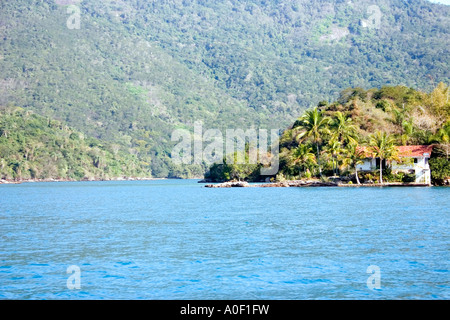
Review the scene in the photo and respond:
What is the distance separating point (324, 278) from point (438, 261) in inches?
183

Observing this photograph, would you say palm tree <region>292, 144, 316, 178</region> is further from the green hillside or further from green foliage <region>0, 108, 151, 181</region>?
green foliage <region>0, 108, 151, 181</region>

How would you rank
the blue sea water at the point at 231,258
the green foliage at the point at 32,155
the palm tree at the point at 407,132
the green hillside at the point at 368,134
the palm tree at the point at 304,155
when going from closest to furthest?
the blue sea water at the point at 231,258 → the green hillside at the point at 368,134 → the palm tree at the point at 407,132 → the palm tree at the point at 304,155 → the green foliage at the point at 32,155

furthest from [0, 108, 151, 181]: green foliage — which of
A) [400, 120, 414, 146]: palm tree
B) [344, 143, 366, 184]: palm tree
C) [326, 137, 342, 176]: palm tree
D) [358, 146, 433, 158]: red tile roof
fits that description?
[358, 146, 433, 158]: red tile roof

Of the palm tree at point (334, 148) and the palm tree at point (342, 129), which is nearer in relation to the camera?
the palm tree at point (334, 148)

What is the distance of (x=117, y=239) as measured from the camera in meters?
Result: 23.6

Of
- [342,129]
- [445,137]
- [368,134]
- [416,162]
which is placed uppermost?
[342,129]

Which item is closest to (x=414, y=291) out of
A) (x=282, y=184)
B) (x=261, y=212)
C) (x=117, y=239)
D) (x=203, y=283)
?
(x=203, y=283)

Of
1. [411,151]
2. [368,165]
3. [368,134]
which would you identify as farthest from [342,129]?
[411,151]

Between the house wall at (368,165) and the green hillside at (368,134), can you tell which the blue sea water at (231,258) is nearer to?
the green hillside at (368,134)

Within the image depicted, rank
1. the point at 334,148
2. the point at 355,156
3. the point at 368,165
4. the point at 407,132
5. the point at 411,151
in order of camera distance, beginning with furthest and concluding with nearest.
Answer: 1. the point at 407,132
2. the point at 334,148
3. the point at 368,165
4. the point at 355,156
5. the point at 411,151

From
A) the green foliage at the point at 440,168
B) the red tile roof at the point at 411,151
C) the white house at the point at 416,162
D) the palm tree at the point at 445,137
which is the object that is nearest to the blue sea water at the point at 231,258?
the white house at the point at 416,162

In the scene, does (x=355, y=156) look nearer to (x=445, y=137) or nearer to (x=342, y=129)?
(x=342, y=129)

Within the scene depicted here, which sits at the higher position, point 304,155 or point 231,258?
point 304,155

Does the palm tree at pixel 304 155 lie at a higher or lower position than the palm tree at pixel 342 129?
lower
